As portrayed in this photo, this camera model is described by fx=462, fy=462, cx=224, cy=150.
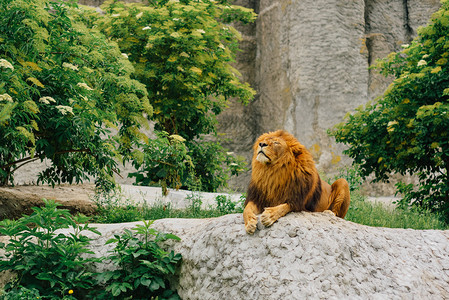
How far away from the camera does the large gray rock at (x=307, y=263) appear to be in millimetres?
3652

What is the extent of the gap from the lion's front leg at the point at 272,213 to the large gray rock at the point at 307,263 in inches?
3.3

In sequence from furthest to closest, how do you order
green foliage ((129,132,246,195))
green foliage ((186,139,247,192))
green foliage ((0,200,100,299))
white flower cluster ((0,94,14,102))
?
green foliage ((186,139,247,192)) < green foliage ((129,132,246,195)) < green foliage ((0,200,100,299)) < white flower cluster ((0,94,14,102))

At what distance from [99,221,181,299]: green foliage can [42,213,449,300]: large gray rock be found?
0.16 m

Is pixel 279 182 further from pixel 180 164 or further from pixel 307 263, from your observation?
pixel 180 164

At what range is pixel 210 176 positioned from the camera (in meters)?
10.3

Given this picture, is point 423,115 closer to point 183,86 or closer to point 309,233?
point 309,233

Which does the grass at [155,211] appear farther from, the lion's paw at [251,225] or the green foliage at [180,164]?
the lion's paw at [251,225]

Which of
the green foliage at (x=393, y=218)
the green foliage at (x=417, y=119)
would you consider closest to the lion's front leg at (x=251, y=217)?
the green foliage at (x=393, y=218)

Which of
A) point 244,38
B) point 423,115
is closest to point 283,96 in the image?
point 244,38

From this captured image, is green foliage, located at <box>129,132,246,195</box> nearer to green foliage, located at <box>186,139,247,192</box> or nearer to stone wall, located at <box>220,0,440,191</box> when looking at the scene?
green foliage, located at <box>186,139,247,192</box>

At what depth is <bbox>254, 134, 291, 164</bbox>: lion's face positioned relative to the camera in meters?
3.86

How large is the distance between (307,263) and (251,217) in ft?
1.93

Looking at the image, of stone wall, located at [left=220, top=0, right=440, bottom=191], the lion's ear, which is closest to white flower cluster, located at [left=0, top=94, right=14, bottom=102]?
the lion's ear

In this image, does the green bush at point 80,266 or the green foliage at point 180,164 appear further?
the green foliage at point 180,164
